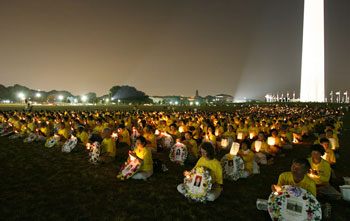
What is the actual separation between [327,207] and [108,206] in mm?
5259

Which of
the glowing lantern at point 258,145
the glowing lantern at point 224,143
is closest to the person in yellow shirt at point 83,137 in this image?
the glowing lantern at point 224,143

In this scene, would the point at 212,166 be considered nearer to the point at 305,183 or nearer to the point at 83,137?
the point at 305,183

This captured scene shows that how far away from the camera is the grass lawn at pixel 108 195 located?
5652mm

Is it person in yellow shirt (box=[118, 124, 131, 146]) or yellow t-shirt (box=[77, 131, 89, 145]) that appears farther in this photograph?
person in yellow shirt (box=[118, 124, 131, 146])

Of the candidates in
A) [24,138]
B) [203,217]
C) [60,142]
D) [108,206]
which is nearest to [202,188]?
[203,217]

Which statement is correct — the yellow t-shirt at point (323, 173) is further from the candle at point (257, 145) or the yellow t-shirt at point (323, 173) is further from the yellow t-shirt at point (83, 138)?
the yellow t-shirt at point (83, 138)

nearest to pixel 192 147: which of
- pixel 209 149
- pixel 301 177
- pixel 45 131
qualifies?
pixel 209 149

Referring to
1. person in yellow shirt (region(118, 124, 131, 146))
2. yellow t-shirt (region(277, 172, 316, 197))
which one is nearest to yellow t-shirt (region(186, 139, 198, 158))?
person in yellow shirt (region(118, 124, 131, 146))

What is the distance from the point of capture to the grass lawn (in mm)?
5652

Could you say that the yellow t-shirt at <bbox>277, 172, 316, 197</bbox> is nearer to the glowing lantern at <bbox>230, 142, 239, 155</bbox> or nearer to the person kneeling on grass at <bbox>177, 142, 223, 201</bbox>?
the person kneeling on grass at <bbox>177, 142, 223, 201</bbox>

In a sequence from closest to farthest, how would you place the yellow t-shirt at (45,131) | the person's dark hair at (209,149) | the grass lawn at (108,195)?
the grass lawn at (108,195)
the person's dark hair at (209,149)
the yellow t-shirt at (45,131)

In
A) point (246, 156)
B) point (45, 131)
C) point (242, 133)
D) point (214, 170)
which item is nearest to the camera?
point (214, 170)

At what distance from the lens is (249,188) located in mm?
7406

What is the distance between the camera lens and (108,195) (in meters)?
6.70
